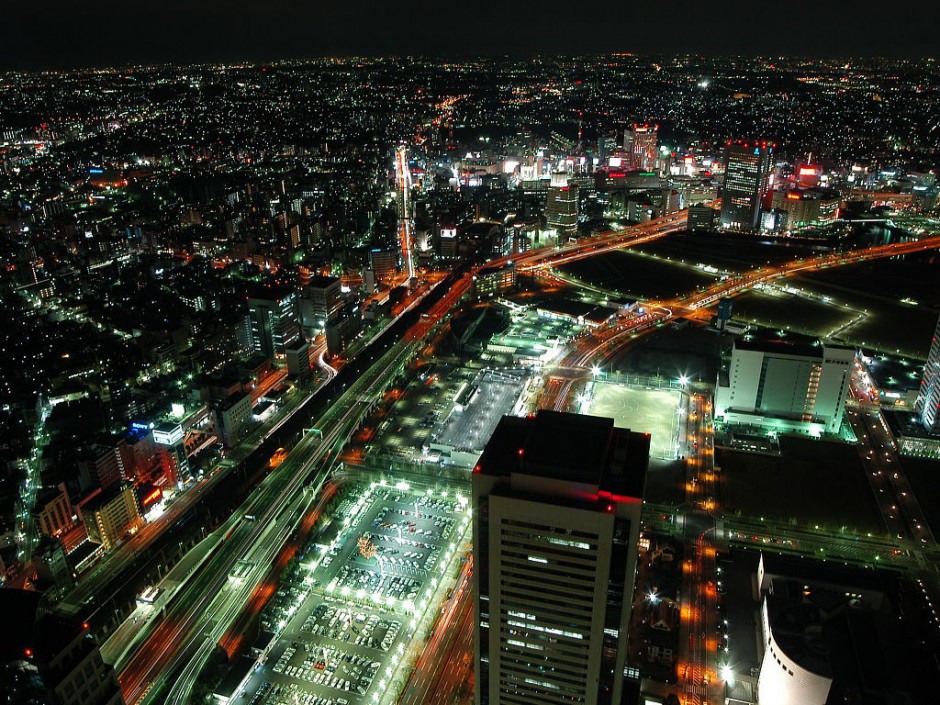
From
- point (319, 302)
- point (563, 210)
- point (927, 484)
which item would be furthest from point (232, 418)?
point (563, 210)

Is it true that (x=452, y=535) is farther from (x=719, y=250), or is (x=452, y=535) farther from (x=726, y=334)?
(x=719, y=250)

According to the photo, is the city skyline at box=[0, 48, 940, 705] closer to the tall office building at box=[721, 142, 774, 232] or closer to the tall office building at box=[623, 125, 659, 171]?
the tall office building at box=[721, 142, 774, 232]

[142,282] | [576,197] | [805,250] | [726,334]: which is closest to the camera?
[726,334]

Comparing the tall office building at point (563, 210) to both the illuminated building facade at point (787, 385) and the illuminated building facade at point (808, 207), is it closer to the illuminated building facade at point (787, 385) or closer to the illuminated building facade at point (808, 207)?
the illuminated building facade at point (808, 207)

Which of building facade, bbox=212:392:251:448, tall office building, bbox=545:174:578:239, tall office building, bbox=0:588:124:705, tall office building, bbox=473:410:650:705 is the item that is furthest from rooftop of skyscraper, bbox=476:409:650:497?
tall office building, bbox=545:174:578:239

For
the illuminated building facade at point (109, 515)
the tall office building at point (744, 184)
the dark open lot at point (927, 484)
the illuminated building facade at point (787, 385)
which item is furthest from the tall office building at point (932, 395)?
the tall office building at point (744, 184)

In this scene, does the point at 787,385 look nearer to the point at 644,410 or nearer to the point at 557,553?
the point at 644,410

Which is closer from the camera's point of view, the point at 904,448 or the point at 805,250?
the point at 904,448

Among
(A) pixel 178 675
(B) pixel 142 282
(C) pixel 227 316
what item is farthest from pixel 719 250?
(A) pixel 178 675
